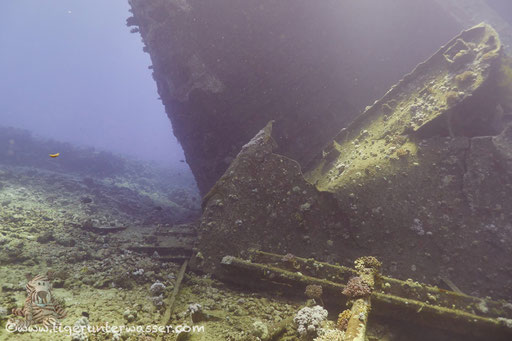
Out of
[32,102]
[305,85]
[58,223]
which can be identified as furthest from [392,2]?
[32,102]

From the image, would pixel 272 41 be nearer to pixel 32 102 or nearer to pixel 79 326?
pixel 79 326

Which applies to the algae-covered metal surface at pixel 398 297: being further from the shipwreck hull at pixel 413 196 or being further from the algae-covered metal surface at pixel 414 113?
the algae-covered metal surface at pixel 414 113

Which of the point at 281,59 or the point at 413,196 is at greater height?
the point at 281,59

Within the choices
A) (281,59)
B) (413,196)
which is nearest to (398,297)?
(413,196)

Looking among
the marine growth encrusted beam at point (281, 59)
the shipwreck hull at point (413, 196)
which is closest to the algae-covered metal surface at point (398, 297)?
the shipwreck hull at point (413, 196)

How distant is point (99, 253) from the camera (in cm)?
677

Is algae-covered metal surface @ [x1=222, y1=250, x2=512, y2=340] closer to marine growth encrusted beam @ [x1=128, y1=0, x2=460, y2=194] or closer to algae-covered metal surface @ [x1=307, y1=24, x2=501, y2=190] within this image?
algae-covered metal surface @ [x1=307, y1=24, x2=501, y2=190]

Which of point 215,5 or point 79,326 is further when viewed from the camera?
point 215,5

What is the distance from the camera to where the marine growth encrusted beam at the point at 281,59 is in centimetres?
952

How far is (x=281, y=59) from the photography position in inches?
384

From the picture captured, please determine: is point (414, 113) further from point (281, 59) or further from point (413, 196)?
point (281, 59)

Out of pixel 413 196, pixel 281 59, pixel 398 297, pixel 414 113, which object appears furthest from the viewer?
pixel 281 59

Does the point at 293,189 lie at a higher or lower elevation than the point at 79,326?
higher

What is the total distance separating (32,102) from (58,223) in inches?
9324
